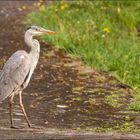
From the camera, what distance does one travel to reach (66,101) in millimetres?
12523

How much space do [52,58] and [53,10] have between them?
3450mm

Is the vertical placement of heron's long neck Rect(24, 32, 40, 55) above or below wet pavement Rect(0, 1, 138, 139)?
above

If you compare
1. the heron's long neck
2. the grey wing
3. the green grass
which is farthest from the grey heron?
the green grass

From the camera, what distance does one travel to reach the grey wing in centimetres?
1019

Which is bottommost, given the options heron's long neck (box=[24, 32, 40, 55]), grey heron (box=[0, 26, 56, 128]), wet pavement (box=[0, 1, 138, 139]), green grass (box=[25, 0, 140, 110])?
wet pavement (box=[0, 1, 138, 139])

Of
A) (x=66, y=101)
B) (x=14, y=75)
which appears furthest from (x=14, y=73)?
(x=66, y=101)

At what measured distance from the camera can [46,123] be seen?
10.9 metres

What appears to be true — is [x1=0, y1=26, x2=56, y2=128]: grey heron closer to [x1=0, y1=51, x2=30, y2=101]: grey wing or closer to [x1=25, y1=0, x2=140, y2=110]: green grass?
[x1=0, y1=51, x2=30, y2=101]: grey wing

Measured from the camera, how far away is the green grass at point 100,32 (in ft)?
48.2

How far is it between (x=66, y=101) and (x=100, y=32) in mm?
4774

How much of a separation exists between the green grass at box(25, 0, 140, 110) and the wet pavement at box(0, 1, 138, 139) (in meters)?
0.27

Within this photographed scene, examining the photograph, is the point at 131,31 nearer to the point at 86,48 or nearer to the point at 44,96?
the point at 86,48

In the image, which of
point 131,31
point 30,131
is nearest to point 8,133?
point 30,131

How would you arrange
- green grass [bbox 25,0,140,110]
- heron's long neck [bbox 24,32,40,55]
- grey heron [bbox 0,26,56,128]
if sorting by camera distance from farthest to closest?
green grass [bbox 25,0,140,110], heron's long neck [bbox 24,32,40,55], grey heron [bbox 0,26,56,128]
